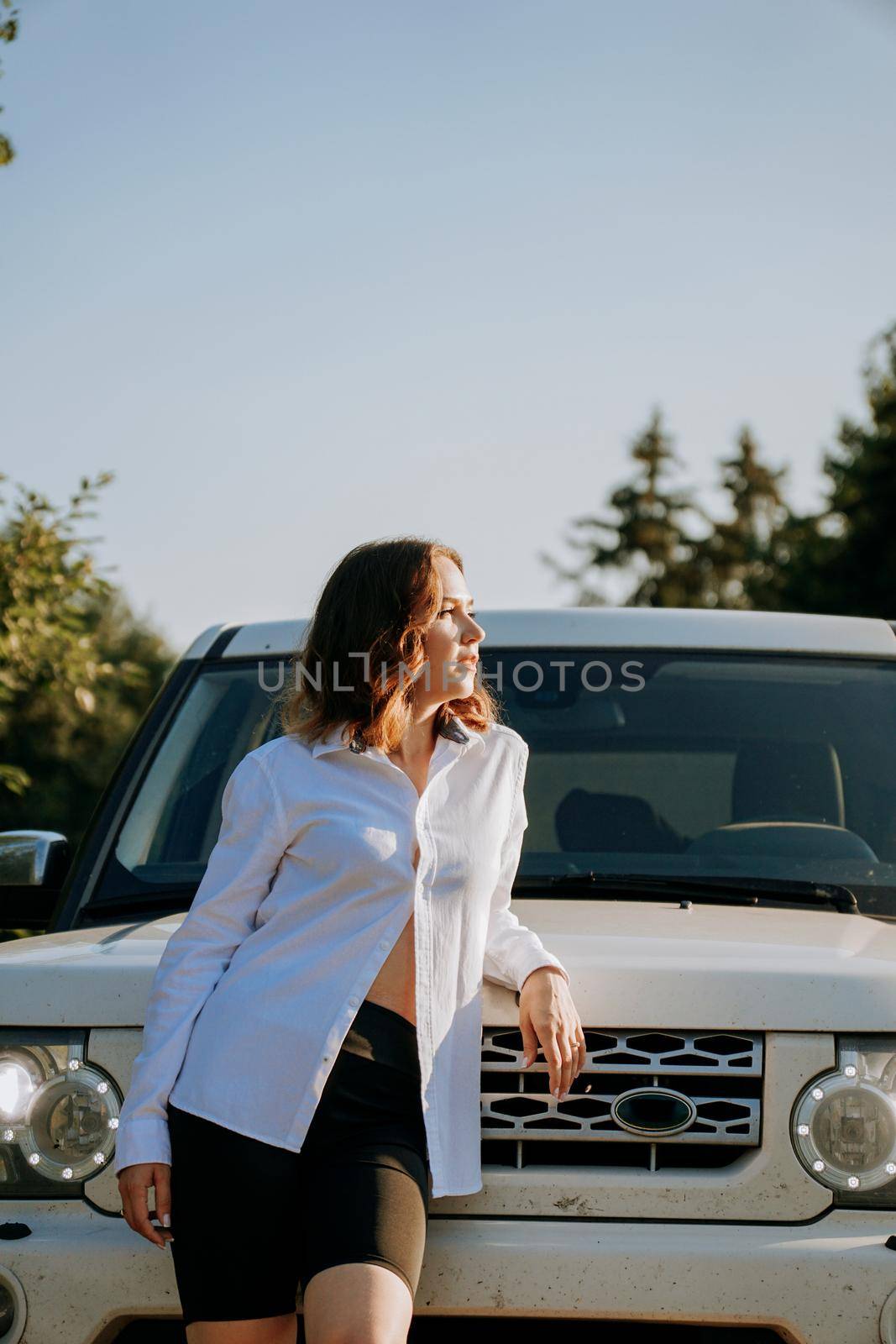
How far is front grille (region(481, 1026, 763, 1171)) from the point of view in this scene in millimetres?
2668

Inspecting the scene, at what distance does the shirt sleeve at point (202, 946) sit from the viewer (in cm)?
257

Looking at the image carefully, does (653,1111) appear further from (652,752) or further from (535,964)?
(652,752)

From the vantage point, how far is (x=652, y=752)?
4.17m

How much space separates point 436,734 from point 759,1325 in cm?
121

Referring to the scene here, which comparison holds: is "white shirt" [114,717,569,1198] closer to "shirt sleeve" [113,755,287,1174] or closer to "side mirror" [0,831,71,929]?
"shirt sleeve" [113,755,287,1174]

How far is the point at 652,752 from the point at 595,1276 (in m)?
1.79

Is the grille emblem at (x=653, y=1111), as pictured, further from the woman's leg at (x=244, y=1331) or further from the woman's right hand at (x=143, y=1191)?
the woman's right hand at (x=143, y=1191)

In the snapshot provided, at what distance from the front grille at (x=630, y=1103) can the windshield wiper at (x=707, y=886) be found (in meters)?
0.73

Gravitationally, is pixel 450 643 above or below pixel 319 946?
above

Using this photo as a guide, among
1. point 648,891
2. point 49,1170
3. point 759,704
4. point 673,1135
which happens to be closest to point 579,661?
point 759,704

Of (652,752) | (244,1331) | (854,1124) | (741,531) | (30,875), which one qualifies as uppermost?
(741,531)

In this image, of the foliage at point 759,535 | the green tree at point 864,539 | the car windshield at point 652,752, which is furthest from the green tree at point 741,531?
the car windshield at point 652,752

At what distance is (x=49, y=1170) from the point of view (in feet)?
8.98

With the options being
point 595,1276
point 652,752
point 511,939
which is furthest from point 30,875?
point 595,1276
